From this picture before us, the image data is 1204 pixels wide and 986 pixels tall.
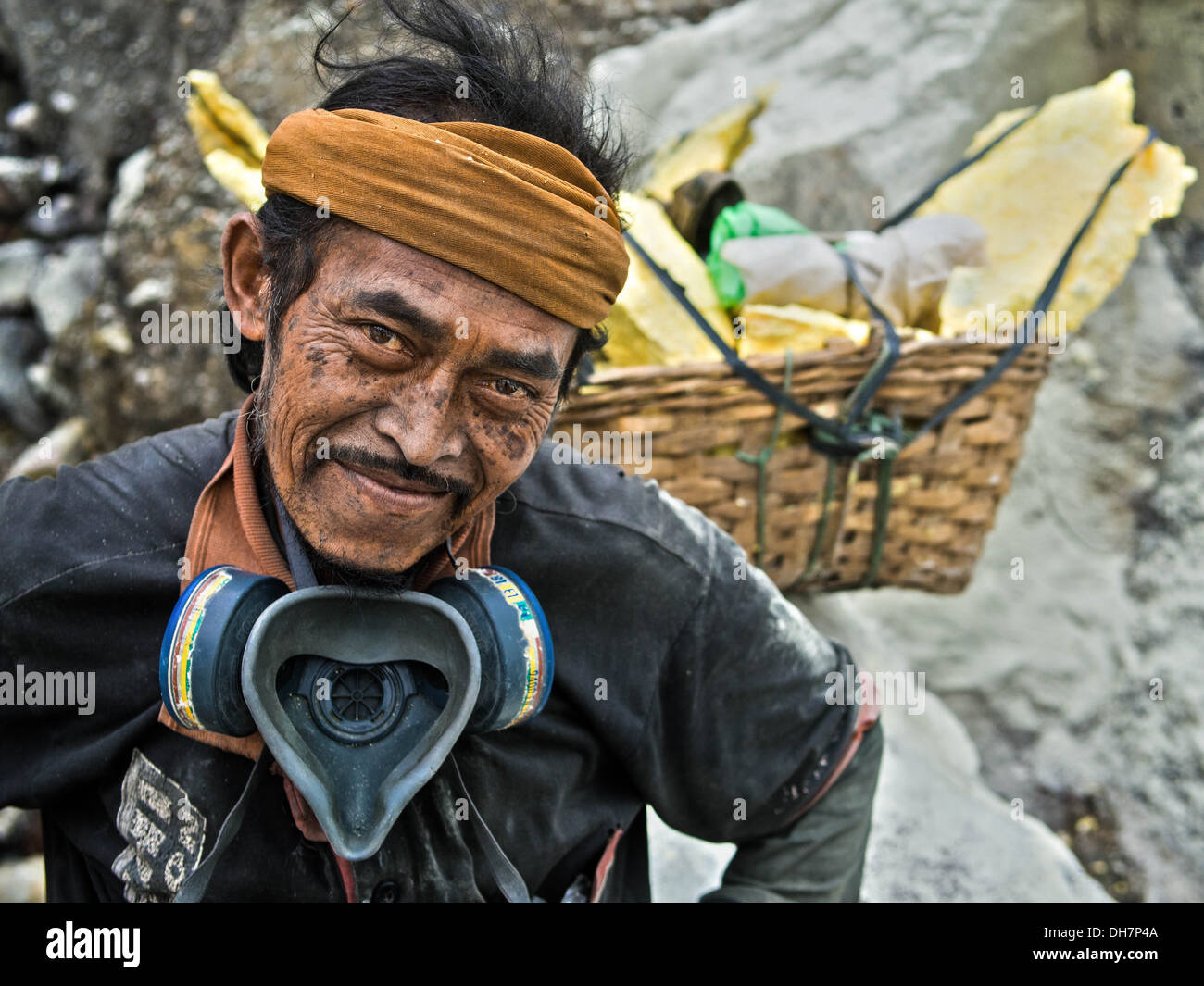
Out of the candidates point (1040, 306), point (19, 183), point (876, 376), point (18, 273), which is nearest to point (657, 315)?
point (876, 376)

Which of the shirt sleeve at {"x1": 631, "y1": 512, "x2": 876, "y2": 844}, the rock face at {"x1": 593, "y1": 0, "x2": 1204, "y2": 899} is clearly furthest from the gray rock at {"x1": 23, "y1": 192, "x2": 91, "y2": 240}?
the shirt sleeve at {"x1": 631, "y1": 512, "x2": 876, "y2": 844}

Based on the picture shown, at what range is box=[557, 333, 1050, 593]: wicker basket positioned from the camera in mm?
2299

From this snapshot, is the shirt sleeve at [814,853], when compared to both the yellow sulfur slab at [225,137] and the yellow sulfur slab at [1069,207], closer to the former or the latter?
the yellow sulfur slab at [1069,207]

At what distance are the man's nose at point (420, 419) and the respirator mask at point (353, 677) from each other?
0.18 metres

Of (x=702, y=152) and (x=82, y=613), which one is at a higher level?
(x=702, y=152)

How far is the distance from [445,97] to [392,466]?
1.67ft

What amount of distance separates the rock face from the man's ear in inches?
91.1

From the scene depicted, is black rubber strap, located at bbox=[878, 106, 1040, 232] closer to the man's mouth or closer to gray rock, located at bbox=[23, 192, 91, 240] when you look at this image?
the man's mouth

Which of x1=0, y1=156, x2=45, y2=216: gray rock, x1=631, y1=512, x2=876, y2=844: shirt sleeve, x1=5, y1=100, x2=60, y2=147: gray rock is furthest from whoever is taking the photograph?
x1=5, y1=100, x2=60, y2=147: gray rock

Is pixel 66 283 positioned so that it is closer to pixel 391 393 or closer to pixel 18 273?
pixel 18 273

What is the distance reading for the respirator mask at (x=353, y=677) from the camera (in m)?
1.29

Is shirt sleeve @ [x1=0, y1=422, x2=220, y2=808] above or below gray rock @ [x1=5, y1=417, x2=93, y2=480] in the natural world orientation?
above

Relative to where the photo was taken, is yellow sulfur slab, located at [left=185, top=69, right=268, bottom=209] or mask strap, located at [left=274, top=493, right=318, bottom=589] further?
yellow sulfur slab, located at [left=185, top=69, right=268, bottom=209]

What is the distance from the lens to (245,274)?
5.01 feet
